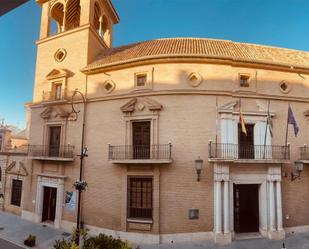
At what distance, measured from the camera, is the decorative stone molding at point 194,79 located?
14.5 meters

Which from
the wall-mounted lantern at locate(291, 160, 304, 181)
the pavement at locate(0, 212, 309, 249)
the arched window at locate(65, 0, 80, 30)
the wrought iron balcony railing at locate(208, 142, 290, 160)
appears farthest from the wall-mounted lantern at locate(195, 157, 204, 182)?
the arched window at locate(65, 0, 80, 30)

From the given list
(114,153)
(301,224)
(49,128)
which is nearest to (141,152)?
(114,153)

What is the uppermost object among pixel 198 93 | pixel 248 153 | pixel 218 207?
pixel 198 93

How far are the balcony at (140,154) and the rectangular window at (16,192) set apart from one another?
10.2 m

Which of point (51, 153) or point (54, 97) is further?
point (54, 97)

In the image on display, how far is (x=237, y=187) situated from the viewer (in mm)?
15562

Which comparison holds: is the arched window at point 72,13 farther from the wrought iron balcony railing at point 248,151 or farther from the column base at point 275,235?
the column base at point 275,235

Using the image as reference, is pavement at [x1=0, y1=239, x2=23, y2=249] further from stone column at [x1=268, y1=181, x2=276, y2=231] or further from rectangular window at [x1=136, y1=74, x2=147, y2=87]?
stone column at [x1=268, y1=181, x2=276, y2=231]

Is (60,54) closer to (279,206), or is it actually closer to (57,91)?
(57,91)

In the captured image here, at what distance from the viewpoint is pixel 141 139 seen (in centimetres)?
1491

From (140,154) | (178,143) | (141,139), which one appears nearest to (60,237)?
(140,154)

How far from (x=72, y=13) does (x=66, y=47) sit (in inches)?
226

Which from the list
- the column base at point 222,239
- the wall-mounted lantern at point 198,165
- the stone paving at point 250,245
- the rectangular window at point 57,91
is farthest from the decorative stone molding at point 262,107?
the rectangular window at point 57,91

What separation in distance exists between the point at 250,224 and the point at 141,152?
29.3ft
